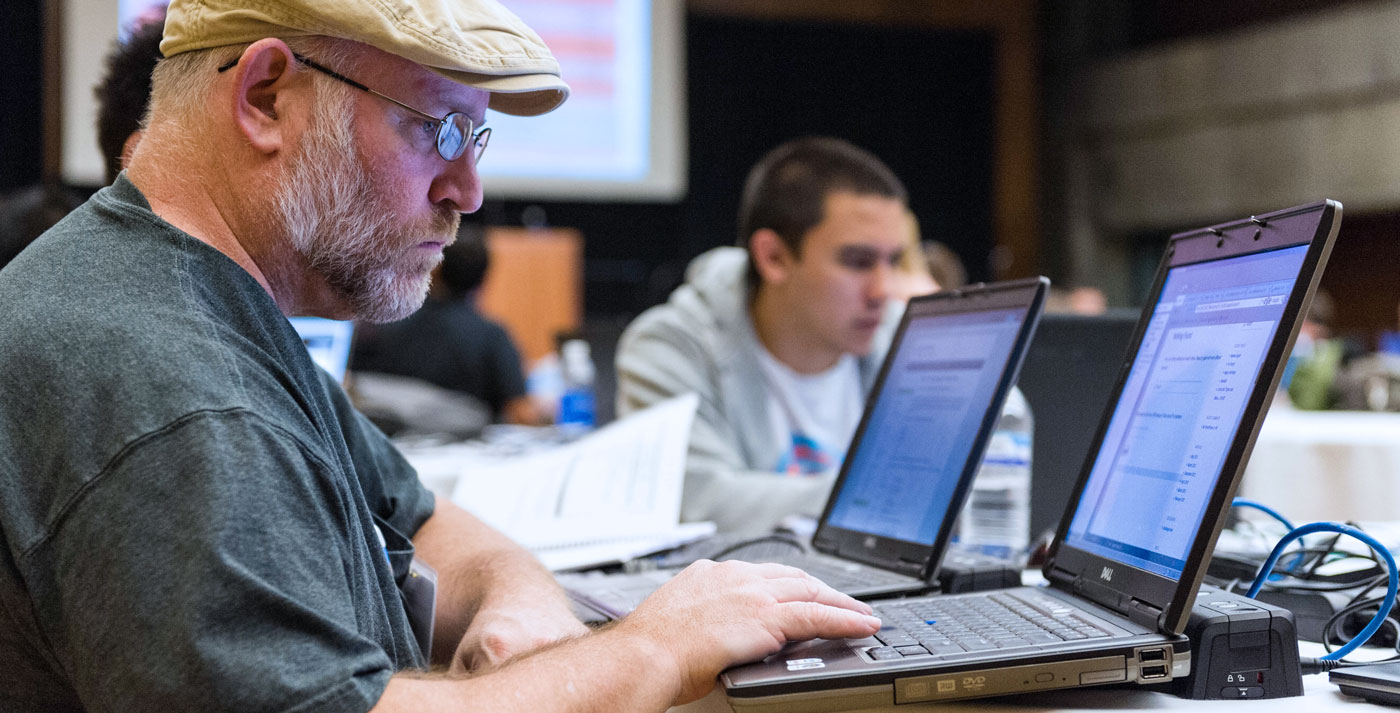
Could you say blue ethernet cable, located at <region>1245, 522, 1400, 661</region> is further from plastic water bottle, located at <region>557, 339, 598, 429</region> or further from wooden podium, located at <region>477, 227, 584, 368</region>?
wooden podium, located at <region>477, 227, 584, 368</region>

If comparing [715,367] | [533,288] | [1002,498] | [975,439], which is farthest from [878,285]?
[533,288]

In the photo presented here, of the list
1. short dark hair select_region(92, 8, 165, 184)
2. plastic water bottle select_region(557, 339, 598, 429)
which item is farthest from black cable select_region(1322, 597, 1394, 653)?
plastic water bottle select_region(557, 339, 598, 429)

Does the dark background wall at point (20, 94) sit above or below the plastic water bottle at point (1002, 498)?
above

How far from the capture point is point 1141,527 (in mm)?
886

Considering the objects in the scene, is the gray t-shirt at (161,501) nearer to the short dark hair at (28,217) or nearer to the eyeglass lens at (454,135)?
the eyeglass lens at (454,135)

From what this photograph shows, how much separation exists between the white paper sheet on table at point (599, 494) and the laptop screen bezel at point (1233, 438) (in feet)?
2.12

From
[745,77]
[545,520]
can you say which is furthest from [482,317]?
[745,77]

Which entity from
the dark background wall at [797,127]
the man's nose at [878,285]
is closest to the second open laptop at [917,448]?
the man's nose at [878,285]

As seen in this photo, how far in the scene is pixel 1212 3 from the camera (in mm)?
8422

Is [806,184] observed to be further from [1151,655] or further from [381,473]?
[1151,655]

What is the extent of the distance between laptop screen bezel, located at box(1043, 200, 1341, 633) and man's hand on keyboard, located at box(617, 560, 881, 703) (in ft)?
0.64

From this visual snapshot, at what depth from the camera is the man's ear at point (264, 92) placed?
0.85 m

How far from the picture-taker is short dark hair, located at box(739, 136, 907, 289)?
2.34m

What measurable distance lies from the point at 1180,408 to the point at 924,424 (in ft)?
1.22
